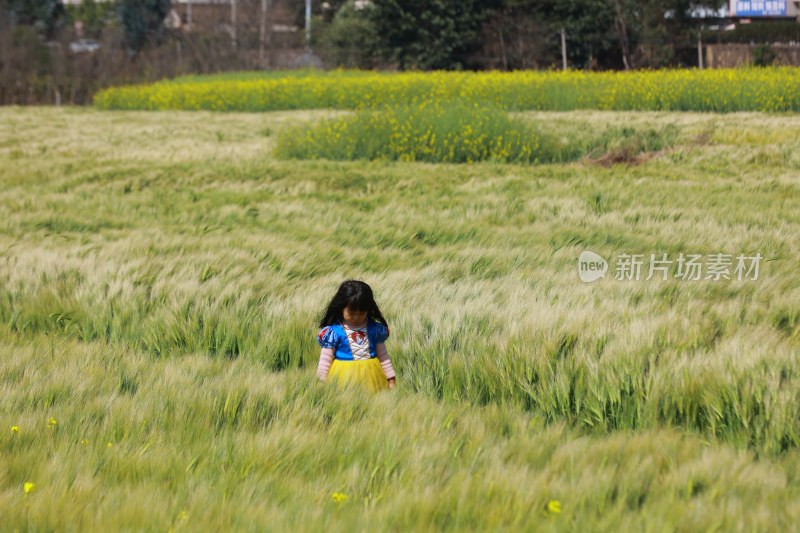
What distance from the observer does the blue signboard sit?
113ft

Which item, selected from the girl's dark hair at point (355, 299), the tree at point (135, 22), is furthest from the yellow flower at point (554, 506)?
the tree at point (135, 22)

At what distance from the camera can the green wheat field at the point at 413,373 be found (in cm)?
221

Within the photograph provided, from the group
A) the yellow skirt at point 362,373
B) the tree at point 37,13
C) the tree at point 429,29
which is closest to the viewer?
the yellow skirt at point 362,373

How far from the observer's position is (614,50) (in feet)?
112

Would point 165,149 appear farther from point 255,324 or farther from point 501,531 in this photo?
point 501,531

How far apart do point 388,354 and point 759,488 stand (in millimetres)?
1855

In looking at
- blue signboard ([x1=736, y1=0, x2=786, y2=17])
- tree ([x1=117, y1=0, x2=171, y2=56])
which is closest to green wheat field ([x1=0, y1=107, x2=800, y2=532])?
blue signboard ([x1=736, y1=0, x2=786, y2=17])

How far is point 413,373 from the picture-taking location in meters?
3.68

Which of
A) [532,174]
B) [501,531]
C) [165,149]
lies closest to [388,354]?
[501,531]

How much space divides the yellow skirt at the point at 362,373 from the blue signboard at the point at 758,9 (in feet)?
114

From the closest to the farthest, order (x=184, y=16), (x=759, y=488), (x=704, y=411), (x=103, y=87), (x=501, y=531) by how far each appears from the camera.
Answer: (x=501, y=531)
(x=759, y=488)
(x=704, y=411)
(x=103, y=87)
(x=184, y=16)

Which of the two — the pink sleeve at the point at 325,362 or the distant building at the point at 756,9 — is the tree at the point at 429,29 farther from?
the pink sleeve at the point at 325,362

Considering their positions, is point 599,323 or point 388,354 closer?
point 599,323

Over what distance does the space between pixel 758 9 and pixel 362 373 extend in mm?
35610
